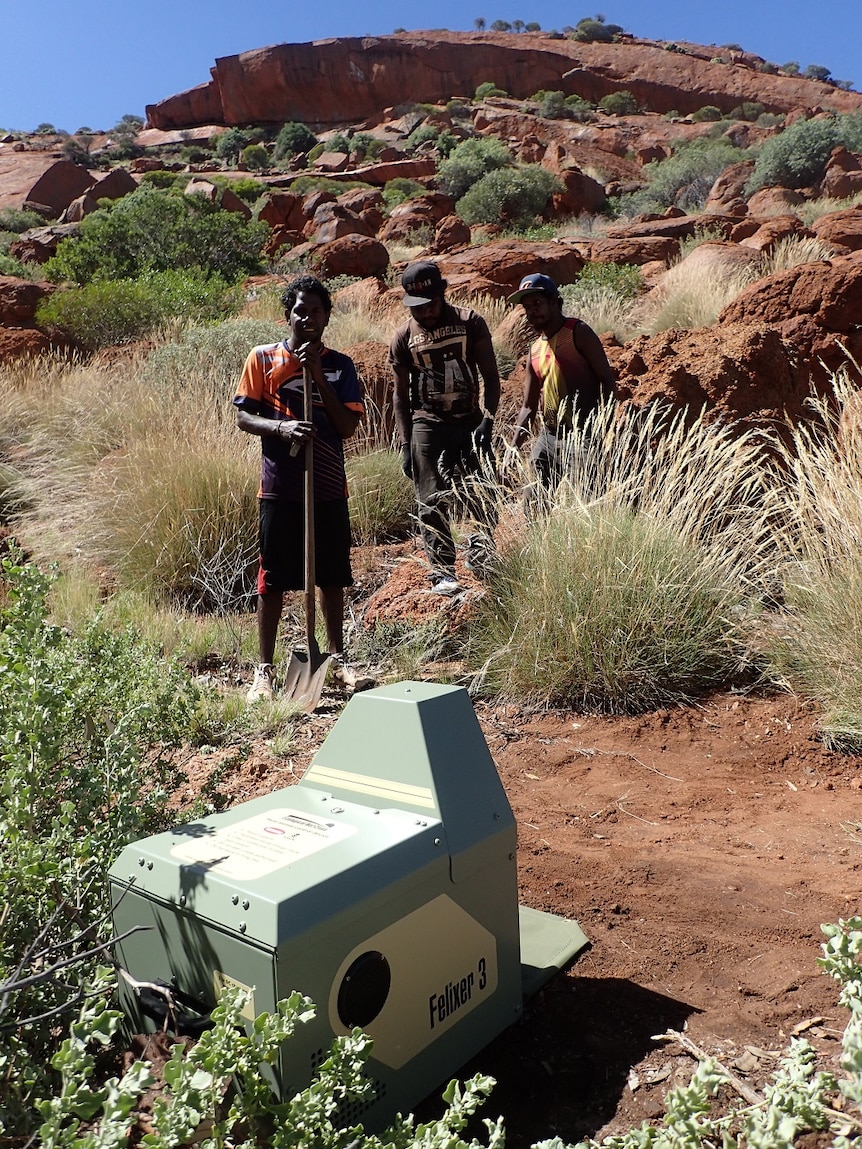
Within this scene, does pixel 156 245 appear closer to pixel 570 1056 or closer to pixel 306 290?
pixel 306 290

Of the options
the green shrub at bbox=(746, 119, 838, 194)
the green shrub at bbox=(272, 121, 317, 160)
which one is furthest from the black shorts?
the green shrub at bbox=(272, 121, 317, 160)

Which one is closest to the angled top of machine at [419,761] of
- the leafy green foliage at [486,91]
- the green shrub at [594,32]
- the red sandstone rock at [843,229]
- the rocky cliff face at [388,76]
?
the red sandstone rock at [843,229]

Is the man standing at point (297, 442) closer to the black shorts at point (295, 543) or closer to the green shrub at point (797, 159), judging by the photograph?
the black shorts at point (295, 543)

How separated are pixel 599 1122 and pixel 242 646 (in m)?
3.82

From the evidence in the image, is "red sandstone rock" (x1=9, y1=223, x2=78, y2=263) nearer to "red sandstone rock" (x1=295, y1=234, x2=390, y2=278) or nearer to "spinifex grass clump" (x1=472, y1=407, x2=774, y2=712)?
"red sandstone rock" (x1=295, y1=234, x2=390, y2=278)

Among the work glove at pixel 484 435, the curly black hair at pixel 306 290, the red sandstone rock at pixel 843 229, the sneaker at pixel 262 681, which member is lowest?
the sneaker at pixel 262 681

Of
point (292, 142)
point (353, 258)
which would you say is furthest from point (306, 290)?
point (292, 142)

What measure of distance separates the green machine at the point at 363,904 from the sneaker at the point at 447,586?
10.6 feet

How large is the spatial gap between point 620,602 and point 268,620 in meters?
1.69

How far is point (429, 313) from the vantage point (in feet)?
16.5

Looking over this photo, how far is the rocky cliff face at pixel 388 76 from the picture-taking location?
57938mm

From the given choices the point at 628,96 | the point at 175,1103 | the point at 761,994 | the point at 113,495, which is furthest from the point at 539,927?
the point at 628,96

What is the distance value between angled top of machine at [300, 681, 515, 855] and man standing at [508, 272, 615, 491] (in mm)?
3177

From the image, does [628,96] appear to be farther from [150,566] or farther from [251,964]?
[251,964]
